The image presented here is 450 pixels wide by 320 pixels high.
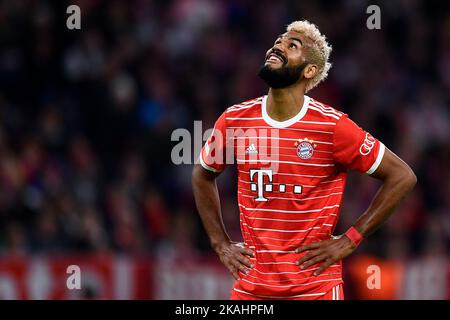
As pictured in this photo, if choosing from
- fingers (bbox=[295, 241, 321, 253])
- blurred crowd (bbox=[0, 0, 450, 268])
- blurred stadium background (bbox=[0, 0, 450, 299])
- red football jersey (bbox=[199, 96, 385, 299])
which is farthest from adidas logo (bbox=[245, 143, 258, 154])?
blurred crowd (bbox=[0, 0, 450, 268])

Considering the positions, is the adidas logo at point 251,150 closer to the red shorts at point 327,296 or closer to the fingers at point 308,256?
the fingers at point 308,256

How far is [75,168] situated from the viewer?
37.7ft

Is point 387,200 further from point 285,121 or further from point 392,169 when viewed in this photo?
point 285,121

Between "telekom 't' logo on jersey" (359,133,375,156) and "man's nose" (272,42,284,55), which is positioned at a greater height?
"man's nose" (272,42,284,55)

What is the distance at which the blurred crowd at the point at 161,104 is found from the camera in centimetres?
1102

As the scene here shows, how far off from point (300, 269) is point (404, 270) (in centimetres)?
470

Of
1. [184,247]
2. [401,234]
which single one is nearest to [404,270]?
[401,234]

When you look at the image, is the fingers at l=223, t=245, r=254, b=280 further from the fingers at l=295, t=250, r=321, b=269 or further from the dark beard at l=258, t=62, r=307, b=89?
the dark beard at l=258, t=62, r=307, b=89

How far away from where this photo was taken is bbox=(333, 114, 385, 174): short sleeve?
19.3ft

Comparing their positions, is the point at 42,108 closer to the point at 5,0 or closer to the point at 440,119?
the point at 5,0

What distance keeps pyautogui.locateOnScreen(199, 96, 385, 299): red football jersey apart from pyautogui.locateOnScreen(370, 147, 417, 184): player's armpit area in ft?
0.12

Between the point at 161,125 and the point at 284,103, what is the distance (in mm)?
6175

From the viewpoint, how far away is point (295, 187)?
5.94 metres

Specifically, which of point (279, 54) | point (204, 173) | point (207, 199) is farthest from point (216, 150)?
point (279, 54)
